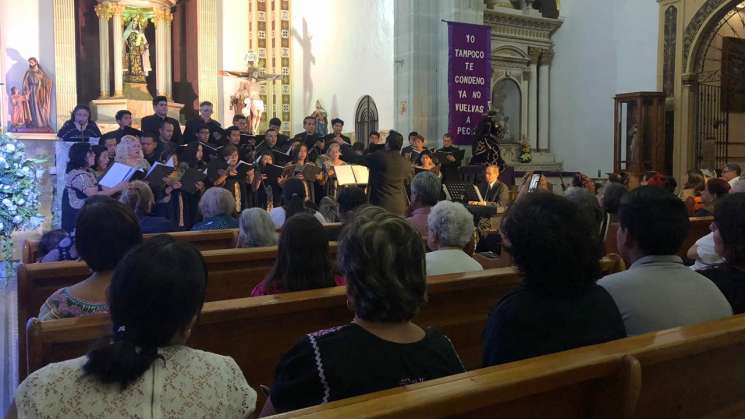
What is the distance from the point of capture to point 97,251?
7.61ft

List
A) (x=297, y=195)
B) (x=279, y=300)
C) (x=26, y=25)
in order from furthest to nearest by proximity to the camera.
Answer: (x=26, y=25) < (x=297, y=195) < (x=279, y=300)

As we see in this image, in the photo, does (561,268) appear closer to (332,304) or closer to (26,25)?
(332,304)

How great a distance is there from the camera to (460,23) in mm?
11547

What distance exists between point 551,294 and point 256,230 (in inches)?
87.8

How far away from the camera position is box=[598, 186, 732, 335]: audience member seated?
7.27 feet

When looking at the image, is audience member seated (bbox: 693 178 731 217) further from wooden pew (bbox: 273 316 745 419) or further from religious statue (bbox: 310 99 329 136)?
religious statue (bbox: 310 99 329 136)

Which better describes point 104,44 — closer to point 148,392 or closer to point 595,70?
point 595,70

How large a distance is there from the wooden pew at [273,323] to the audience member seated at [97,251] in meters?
0.23

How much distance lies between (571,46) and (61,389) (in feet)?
47.4

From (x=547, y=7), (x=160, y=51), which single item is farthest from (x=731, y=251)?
(x=160, y=51)

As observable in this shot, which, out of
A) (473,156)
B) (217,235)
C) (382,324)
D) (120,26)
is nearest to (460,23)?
(473,156)

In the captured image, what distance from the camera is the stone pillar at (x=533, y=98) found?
14461 millimetres

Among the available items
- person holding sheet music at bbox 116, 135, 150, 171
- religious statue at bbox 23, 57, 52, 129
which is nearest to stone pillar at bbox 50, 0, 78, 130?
religious statue at bbox 23, 57, 52, 129

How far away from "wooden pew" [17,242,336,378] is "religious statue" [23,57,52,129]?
11.1m
